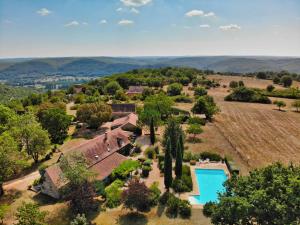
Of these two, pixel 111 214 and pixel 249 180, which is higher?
pixel 249 180

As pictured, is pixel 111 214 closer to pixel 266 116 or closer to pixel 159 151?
pixel 159 151

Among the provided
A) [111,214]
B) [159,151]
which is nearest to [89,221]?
[111,214]

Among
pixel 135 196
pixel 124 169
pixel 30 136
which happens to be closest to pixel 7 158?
pixel 30 136

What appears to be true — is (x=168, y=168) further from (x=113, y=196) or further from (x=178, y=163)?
(x=113, y=196)

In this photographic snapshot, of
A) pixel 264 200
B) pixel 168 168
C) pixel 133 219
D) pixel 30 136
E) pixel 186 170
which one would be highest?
pixel 264 200

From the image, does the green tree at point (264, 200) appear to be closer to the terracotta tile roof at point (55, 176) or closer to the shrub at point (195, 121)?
the terracotta tile roof at point (55, 176)

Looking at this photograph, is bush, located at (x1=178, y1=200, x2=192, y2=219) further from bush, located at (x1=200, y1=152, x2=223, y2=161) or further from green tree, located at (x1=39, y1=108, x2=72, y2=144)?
green tree, located at (x1=39, y1=108, x2=72, y2=144)

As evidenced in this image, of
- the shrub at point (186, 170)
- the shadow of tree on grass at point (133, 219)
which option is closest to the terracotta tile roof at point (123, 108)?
the shrub at point (186, 170)
